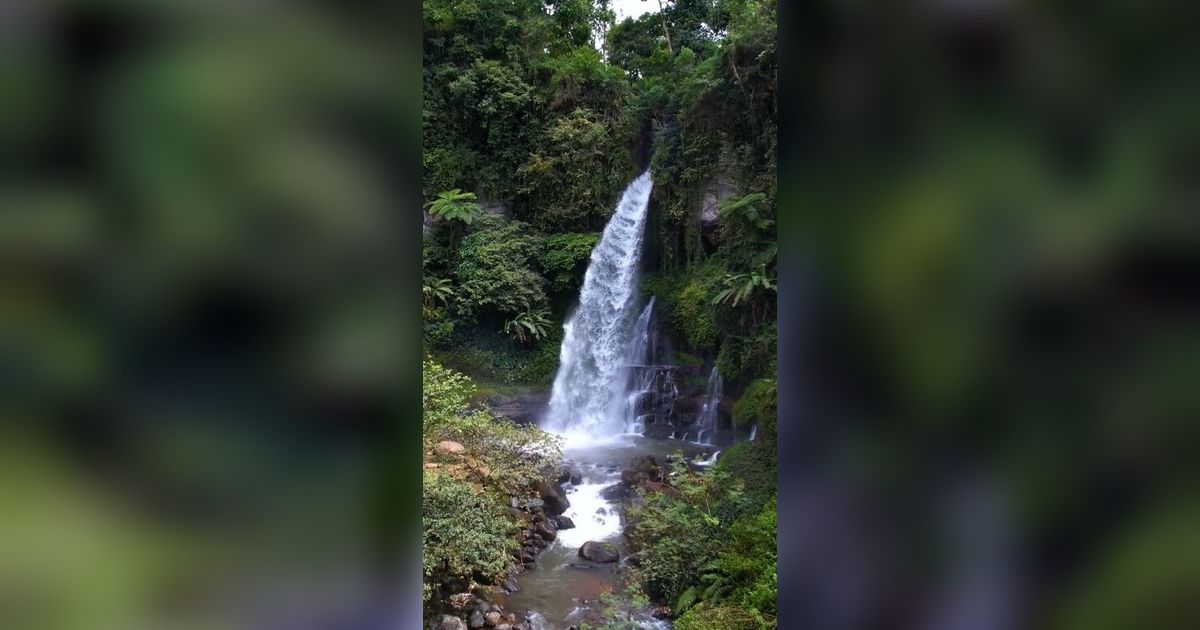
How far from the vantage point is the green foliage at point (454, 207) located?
43.3 feet

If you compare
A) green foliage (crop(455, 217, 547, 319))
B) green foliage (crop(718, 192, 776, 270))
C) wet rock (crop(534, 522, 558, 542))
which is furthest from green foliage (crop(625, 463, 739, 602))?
green foliage (crop(455, 217, 547, 319))

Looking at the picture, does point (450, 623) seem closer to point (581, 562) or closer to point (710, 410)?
point (581, 562)

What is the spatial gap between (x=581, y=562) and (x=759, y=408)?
3.40 metres

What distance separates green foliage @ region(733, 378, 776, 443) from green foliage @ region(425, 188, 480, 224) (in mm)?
6491

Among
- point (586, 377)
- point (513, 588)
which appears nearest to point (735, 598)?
point (513, 588)

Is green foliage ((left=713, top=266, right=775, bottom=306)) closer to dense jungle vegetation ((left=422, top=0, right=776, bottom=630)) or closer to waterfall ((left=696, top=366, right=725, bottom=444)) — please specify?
dense jungle vegetation ((left=422, top=0, right=776, bottom=630))

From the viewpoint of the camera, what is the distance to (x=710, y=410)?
472 inches

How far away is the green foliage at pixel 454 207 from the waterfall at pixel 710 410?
578cm

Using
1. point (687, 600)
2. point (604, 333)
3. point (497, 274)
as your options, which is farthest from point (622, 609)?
point (497, 274)

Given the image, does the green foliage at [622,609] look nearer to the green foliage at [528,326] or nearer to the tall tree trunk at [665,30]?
the green foliage at [528,326]
